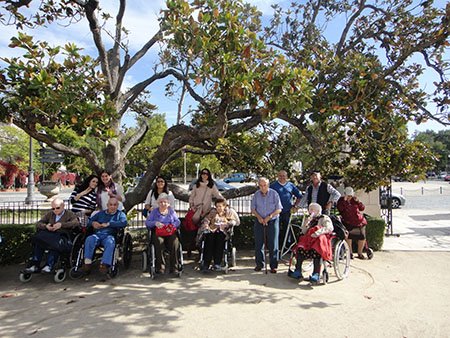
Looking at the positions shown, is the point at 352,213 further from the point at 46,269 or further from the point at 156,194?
the point at 46,269

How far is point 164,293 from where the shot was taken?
16.6 ft

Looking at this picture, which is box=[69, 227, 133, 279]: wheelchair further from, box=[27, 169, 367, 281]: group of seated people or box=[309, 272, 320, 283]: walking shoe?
box=[309, 272, 320, 283]: walking shoe

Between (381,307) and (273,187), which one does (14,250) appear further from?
(381,307)

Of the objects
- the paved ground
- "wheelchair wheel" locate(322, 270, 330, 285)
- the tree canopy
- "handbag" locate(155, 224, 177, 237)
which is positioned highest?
the tree canopy

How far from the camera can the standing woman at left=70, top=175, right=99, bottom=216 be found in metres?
6.35

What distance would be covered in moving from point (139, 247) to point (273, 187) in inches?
134

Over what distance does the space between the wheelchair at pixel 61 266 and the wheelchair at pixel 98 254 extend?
5cm

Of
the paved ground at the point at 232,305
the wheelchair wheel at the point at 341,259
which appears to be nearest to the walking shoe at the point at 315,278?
the paved ground at the point at 232,305

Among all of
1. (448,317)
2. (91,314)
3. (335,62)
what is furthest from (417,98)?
(91,314)

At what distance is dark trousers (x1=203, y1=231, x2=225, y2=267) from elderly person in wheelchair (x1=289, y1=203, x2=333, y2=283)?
126cm

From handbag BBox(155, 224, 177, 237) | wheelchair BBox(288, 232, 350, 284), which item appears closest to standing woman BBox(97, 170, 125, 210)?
handbag BBox(155, 224, 177, 237)

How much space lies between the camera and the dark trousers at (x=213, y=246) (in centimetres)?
610

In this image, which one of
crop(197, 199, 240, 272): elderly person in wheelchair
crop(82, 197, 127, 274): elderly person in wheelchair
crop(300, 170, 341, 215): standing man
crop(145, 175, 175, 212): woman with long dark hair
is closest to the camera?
crop(82, 197, 127, 274): elderly person in wheelchair

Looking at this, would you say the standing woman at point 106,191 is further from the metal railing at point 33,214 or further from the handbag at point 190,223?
the metal railing at point 33,214
